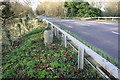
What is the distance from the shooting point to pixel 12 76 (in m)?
2.86

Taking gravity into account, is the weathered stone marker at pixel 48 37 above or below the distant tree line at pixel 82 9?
below

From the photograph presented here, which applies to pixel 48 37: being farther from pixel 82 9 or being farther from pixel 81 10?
pixel 81 10

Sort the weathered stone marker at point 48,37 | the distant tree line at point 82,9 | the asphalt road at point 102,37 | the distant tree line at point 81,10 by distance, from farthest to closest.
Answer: the distant tree line at point 81,10
the distant tree line at point 82,9
the weathered stone marker at point 48,37
the asphalt road at point 102,37

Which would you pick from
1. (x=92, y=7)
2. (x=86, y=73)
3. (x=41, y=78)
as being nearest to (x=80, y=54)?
(x=86, y=73)

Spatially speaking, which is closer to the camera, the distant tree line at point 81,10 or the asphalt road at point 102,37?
the asphalt road at point 102,37

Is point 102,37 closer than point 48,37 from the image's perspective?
No

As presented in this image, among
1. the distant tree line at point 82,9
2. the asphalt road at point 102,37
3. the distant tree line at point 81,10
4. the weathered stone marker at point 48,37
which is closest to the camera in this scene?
the asphalt road at point 102,37

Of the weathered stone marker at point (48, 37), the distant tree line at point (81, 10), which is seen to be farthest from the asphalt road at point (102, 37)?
the distant tree line at point (81, 10)

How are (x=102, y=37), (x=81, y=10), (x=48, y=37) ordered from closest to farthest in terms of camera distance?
(x=48, y=37) → (x=102, y=37) → (x=81, y=10)

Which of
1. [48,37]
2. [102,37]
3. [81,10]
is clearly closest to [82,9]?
[81,10]

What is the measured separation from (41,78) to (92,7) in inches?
1324

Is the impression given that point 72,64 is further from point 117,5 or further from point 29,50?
point 117,5

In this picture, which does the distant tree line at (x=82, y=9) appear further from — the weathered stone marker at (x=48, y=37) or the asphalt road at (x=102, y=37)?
the weathered stone marker at (x=48, y=37)

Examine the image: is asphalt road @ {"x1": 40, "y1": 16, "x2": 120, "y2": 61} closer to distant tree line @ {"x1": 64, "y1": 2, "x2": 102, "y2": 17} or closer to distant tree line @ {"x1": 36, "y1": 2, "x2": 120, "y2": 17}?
distant tree line @ {"x1": 36, "y1": 2, "x2": 120, "y2": 17}
